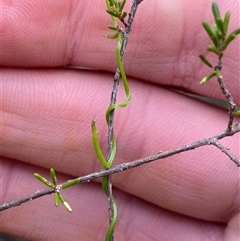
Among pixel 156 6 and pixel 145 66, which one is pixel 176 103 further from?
pixel 156 6

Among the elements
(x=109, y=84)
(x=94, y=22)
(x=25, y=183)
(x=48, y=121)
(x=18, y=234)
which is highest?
(x=94, y=22)

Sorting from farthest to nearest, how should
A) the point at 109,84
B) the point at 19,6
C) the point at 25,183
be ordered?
the point at 25,183 → the point at 109,84 → the point at 19,6

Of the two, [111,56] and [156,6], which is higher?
[156,6]

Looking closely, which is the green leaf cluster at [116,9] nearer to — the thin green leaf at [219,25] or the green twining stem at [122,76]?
the green twining stem at [122,76]

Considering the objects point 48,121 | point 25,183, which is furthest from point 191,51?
point 25,183

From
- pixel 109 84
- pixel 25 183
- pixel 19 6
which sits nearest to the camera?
pixel 19 6

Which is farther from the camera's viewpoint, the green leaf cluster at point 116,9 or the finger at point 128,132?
the finger at point 128,132

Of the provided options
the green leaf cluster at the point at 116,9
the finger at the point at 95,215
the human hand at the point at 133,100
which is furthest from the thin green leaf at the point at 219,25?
the finger at the point at 95,215
